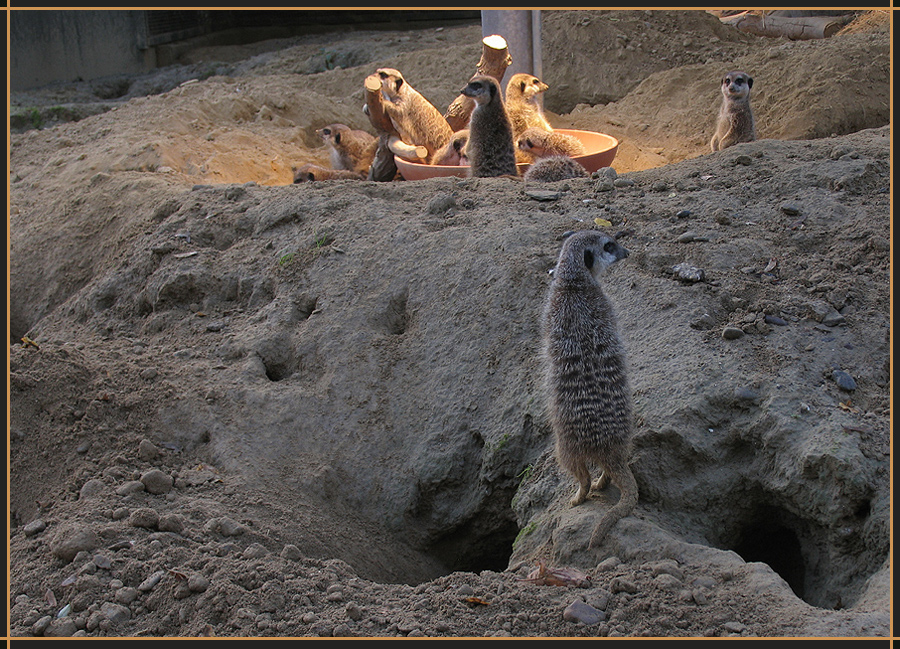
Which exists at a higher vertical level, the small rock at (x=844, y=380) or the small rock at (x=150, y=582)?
the small rock at (x=844, y=380)

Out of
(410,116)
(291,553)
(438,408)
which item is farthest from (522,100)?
(291,553)

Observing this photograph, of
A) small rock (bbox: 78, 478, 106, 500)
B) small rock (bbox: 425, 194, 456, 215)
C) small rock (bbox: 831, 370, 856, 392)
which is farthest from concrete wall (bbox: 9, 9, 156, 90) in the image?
small rock (bbox: 831, 370, 856, 392)

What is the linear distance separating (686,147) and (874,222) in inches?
137

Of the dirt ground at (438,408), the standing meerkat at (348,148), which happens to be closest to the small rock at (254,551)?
the dirt ground at (438,408)

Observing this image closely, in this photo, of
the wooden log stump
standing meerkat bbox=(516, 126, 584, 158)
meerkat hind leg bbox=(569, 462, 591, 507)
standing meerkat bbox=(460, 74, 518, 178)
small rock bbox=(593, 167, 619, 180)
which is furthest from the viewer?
the wooden log stump

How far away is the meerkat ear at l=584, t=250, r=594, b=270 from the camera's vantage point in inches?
92.7

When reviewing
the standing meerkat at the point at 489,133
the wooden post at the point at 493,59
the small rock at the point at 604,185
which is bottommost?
the small rock at the point at 604,185

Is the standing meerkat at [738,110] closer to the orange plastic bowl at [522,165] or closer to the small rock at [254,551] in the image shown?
the orange plastic bowl at [522,165]

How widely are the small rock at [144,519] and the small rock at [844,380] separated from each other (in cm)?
212

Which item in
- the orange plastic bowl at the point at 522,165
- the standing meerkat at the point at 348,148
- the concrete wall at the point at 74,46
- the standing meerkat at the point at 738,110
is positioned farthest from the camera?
the concrete wall at the point at 74,46

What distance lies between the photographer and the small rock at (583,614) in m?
1.72

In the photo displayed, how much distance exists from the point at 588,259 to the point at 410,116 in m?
3.72

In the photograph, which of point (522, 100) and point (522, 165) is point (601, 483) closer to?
point (522, 165)

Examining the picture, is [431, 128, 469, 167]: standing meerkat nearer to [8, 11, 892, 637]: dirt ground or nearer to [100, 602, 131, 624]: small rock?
[8, 11, 892, 637]: dirt ground
